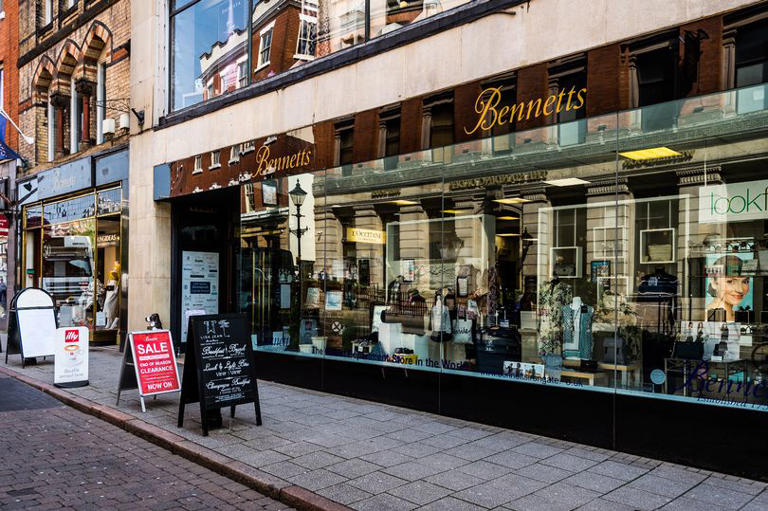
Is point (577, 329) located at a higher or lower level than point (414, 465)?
higher

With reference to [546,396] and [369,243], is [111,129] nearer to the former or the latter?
[369,243]

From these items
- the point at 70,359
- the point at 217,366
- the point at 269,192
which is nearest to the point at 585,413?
the point at 217,366

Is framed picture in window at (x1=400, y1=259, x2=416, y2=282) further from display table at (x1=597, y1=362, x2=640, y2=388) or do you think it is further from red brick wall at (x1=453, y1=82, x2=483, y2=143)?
Answer: display table at (x1=597, y1=362, x2=640, y2=388)

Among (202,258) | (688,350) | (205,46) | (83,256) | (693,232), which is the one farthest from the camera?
(83,256)

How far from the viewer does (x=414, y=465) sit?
571 cm

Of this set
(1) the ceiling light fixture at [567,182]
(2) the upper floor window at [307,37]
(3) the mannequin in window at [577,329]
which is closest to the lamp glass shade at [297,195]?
(2) the upper floor window at [307,37]

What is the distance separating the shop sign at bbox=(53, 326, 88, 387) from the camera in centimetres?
973

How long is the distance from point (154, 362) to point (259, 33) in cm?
608

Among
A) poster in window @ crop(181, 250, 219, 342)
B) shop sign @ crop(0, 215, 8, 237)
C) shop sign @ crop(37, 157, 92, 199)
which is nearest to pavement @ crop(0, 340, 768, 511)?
poster in window @ crop(181, 250, 219, 342)

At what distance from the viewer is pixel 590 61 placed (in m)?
6.55

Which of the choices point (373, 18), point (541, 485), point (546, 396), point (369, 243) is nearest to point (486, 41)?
point (373, 18)

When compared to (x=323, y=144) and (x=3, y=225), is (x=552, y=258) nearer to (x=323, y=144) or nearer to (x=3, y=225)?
(x=323, y=144)

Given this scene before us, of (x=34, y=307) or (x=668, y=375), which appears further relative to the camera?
(x=34, y=307)

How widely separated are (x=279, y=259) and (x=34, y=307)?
5.65 m
